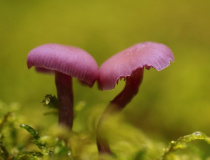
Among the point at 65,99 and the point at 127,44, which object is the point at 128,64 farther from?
the point at 127,44

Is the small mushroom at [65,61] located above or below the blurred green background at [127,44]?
above

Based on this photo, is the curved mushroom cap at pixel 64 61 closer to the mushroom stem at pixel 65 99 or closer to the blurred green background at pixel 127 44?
the mushroom stem at pixel 65 99

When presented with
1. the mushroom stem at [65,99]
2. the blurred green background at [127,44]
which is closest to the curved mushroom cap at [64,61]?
the mushroom stem at [65,99]

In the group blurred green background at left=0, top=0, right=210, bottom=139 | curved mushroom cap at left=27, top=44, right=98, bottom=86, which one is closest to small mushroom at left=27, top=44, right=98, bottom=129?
curved mushroom cap at left=27, top=44, right=98, bottom=86

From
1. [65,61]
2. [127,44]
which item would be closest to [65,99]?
[65,61]

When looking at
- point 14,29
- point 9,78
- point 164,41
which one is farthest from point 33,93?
point 164,41

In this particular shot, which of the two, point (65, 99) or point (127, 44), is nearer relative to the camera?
point (65, 99)
